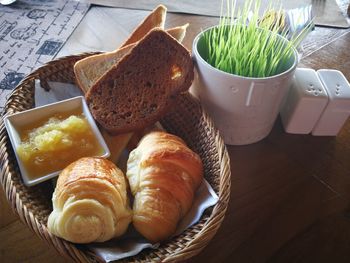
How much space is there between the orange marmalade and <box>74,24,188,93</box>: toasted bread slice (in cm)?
10

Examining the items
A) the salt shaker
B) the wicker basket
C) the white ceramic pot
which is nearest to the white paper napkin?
the wicker basket

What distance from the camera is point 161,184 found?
507mm

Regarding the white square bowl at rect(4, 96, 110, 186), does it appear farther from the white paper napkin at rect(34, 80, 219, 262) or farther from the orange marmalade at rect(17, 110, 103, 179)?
the white paper napkin at rect(34, 80, 219, 262)

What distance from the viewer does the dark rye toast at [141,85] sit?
0.65m

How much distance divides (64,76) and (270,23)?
450 millimetres

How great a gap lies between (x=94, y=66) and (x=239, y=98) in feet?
1.04

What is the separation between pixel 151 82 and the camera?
0.67 m

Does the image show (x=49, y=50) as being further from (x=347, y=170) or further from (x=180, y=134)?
(x=347, y=170)

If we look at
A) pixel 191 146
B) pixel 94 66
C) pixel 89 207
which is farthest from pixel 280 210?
pixel 94 66

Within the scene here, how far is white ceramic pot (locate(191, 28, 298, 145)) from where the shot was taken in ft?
1.90

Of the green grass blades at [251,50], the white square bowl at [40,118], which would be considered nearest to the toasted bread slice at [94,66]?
the white square bowl at [40,118]

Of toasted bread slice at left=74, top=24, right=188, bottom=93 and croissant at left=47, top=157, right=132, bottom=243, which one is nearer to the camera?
croissant at left=47, top=157, right=132, bottom=243

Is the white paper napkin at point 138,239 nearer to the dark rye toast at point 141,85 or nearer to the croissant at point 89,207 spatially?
the croissant at point 89,207

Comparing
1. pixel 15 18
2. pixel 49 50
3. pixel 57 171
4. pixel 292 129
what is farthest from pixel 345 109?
pixel 15 18
